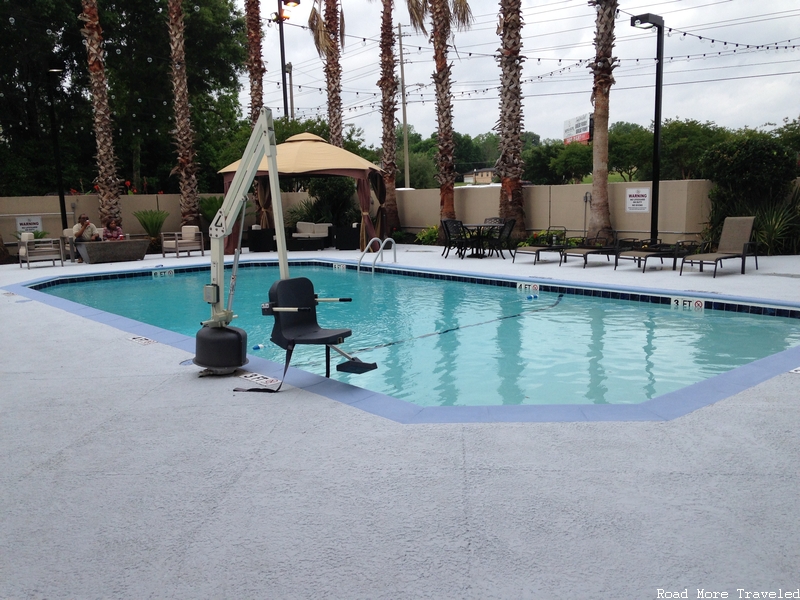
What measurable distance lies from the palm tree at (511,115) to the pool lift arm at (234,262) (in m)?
11.9

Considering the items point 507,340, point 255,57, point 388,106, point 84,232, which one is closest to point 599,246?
point 507,340

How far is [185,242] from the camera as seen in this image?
17.2 m

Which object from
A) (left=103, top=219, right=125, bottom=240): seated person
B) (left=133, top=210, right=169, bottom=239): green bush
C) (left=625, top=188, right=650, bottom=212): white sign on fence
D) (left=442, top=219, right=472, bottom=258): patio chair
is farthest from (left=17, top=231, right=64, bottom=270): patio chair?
(left=625, top=188, right=650, bottom=212): white sign on fence

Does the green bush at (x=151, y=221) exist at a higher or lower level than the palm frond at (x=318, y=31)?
lower

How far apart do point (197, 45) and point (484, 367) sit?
22785 millimetres

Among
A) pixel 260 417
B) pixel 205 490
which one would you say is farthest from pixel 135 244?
pixel 205 490

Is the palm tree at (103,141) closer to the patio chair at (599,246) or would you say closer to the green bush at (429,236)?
the green bush at (429,236)

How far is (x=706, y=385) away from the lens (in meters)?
4.61

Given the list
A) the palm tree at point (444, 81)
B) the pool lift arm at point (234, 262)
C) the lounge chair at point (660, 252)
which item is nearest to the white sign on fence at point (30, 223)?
the palm tree at point (444, 81)

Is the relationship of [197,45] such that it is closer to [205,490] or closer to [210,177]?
[210,177]

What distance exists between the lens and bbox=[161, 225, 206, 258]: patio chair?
1695 cm

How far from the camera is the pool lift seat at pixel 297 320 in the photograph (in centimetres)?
474

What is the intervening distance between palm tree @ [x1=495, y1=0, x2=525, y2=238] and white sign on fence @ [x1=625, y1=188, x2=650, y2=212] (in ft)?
8.59

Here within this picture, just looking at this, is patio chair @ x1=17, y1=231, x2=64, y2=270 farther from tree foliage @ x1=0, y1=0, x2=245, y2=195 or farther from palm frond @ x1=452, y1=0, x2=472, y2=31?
palm frond @ x1=452, y1=0, x2=472, y2=31
